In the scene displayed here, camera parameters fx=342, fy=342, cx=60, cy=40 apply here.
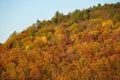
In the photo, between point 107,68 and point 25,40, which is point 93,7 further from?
point 107,68

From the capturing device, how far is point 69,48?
103 meters

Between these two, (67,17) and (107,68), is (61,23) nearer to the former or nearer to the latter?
(67,17)

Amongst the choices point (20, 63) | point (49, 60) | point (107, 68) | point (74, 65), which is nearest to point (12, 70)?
point (20, 63)

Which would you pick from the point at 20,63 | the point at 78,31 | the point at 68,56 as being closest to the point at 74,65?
the point at 68,56

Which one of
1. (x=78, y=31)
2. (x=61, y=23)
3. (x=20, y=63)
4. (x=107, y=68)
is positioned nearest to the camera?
(x=107, y=68)

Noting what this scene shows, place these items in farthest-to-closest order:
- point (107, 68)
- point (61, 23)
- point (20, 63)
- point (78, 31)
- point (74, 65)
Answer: point (61, 23)
point (78, 31)
point (20, 63)
point (74, 65)
point (107, 68)

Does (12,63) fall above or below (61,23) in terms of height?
below

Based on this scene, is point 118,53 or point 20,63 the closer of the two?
point 118,53

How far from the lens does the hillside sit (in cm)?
8431

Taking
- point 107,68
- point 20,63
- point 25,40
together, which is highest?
point 25,40

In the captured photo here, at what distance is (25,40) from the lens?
123000 mm

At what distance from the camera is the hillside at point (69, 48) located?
3319 inches

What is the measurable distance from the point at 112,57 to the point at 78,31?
1359 inches

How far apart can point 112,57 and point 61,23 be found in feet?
165
